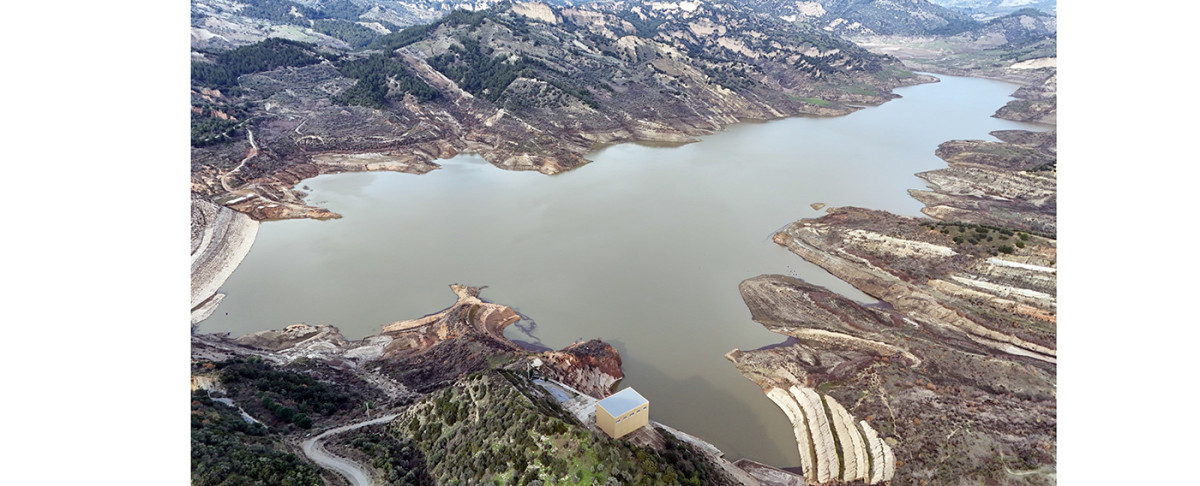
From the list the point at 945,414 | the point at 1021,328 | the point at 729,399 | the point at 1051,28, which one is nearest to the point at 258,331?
the point at 729,399

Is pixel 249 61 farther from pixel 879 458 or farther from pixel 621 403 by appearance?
pixel 879 458

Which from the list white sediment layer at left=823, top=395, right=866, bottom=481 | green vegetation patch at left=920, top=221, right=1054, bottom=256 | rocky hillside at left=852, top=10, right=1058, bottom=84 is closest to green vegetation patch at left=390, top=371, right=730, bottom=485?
white sediment layer at left=823, top=395, right=866, bottom=481

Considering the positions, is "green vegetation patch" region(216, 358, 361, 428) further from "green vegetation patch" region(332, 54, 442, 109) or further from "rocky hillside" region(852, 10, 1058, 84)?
"rocky hillside" region(852, 10, 1058, 84)

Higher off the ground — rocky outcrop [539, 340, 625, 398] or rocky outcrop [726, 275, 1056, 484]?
rocky outcrop [539, 340, 625, 398]

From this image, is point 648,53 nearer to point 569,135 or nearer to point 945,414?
point 569,135

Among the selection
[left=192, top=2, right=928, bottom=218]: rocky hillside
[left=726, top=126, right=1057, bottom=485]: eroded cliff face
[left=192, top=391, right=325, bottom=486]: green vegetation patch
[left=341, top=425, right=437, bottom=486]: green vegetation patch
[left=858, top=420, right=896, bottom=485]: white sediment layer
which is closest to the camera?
[left=192, top=391, right=325, bottom=486]: green vegetation patch

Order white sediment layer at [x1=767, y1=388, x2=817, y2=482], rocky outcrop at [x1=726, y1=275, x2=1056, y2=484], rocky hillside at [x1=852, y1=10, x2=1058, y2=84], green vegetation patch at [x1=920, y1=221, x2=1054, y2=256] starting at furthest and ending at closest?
rocky hillside at [x1=852, y1=10, x2=1058, y2=84] < green vegetation patch at [x1=920, y1=221, x2=1054, y2=256] < white sediment layer at [x1=767, y1=388, x2=817, y2=482] < rocky outcrop at [x1=726, y1=275, x2=1056, y2=484]

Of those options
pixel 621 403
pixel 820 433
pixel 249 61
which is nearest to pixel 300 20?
pixel 249 61

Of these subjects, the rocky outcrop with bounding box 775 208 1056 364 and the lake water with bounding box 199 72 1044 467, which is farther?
the rocky outcrop with bounding box 775 208 1056 364
